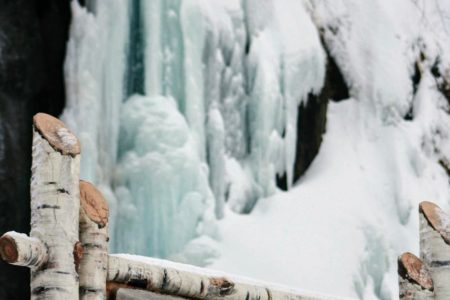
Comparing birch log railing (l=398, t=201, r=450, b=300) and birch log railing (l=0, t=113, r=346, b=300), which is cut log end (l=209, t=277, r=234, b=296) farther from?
birch log railing (l=398, t=201, r=450, b=300)

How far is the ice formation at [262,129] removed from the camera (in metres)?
10.5

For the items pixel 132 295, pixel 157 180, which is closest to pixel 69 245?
pixel 132 295

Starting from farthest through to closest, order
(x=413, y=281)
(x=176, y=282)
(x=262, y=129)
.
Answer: (x=262, y=129) < (x=413, y=281) < (x=176, y=282)

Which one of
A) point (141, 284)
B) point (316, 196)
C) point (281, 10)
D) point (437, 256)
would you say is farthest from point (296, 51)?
point (141, 284)

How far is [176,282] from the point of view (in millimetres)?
4836

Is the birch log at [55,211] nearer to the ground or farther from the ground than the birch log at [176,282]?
farther from the ground

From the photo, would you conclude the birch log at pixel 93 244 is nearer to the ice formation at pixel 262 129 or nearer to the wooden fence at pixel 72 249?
the wooden fence at pixel 72 249

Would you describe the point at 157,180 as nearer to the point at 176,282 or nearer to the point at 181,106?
the point at 181,106

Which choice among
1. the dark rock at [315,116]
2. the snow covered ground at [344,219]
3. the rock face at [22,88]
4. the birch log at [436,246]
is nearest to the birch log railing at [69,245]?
the birch log at [436,246]

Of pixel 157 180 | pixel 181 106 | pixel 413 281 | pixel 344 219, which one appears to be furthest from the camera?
pixel 344 219

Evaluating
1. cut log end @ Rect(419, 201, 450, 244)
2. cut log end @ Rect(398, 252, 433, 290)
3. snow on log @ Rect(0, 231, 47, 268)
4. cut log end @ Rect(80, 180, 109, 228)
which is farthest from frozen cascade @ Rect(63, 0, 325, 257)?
snow on log @ Rect(0, 231, 47, 268)

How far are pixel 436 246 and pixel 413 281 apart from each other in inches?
9.1

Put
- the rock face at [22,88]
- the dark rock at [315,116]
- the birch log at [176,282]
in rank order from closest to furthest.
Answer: the birch log at [176,282], the rock face at [22,88], the dark rock at [315,116]

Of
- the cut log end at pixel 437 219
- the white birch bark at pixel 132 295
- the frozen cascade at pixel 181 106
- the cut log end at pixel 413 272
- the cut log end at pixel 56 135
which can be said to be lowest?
the white birch bark at pixel 132 295
